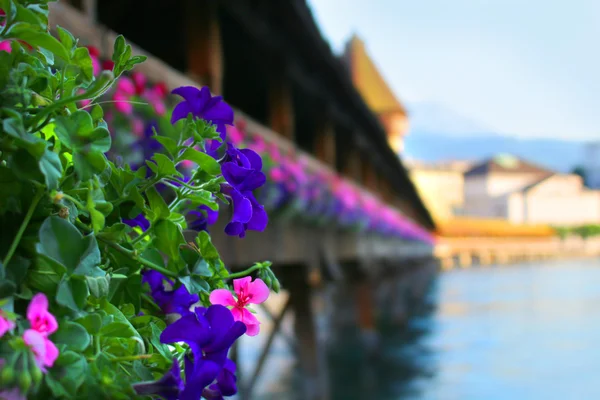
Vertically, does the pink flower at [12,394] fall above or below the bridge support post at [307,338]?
above

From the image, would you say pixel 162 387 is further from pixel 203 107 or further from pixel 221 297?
pixel 203 107

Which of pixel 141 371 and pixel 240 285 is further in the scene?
pixel 240 285

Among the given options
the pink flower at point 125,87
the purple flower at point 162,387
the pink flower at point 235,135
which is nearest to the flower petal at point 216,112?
the purple flower at point 162,387

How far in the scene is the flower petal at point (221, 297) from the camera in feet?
2.44

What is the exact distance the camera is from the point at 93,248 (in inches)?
24.6

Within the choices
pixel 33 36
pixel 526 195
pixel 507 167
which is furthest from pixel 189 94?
pixel 507 167

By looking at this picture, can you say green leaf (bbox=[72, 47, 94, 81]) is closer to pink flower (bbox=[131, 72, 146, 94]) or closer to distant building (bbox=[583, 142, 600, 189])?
pink flower (bbox=[131, 72, 146, 94])

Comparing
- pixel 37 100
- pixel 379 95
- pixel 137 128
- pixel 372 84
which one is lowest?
pixel 37 100

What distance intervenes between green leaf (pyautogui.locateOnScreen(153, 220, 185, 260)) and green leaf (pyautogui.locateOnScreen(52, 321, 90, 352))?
0.64 feet

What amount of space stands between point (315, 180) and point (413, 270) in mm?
19883

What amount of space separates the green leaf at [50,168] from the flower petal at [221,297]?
8.2 inches

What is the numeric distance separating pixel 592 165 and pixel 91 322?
122293mm

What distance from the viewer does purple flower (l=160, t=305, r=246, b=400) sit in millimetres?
651

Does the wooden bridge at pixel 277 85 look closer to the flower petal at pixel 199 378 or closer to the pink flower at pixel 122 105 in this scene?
the pink flower at pixel 122 105
